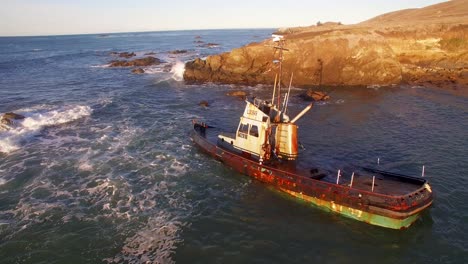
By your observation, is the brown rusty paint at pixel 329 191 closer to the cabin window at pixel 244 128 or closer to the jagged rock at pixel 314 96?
the cabin window at pixel 244 128

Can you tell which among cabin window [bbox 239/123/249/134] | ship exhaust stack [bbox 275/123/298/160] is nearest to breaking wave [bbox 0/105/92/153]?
cabin window [bbox 239/123/249/134]

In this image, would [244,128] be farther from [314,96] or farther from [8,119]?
[8,119]

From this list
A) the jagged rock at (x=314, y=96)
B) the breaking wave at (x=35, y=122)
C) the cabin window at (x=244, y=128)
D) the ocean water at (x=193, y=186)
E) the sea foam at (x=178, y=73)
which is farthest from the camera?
the sea foam at (x=178, y=73)

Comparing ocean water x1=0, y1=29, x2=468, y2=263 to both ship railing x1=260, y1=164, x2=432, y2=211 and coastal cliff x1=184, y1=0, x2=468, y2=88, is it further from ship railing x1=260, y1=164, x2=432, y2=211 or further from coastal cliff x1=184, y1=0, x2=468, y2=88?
coastal cliff x1=184, y1=0, x2=468, y2=88

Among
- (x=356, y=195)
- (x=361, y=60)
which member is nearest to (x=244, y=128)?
(x=356, y=195)

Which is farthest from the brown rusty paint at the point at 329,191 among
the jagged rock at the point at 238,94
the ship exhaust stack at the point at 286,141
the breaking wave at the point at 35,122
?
the jagged rock at the point at 238,94

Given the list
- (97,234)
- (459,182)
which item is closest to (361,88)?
(459,182)

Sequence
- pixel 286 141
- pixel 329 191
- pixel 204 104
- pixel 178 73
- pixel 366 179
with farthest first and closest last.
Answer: pixel 178 73, pixel 204 104, pixel 286 141, pixel 366 179, pixel 329 191
